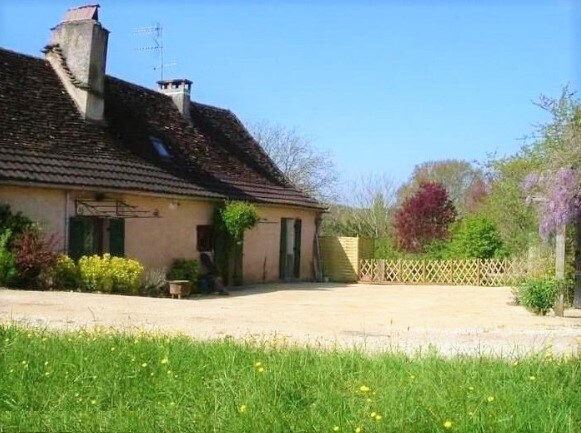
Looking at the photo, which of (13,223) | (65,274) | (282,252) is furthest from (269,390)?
(282,252)

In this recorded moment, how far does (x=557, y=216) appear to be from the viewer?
15.0 metres

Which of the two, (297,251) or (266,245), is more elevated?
(266,245)

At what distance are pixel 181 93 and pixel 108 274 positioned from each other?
11.7 metres

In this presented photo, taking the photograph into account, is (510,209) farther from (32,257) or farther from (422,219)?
(32,257)

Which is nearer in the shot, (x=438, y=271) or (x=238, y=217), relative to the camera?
(x=238, y=217)

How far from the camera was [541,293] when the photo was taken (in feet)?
47.5

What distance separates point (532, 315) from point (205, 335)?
24.5 feet

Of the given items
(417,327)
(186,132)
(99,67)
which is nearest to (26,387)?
(417,327)

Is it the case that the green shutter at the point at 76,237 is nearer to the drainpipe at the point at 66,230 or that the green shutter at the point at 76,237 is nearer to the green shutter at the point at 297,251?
the drainpipe at the point at 66,230

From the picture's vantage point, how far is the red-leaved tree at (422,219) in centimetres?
4022

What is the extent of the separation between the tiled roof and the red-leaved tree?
12.6 metres

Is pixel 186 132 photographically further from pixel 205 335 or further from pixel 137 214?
pixel 205 335

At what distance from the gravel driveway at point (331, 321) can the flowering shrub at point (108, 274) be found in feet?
5.78

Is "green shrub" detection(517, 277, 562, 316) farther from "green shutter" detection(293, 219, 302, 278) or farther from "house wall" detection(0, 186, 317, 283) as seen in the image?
"green shutter" detection(293, 219, 302, 278)
